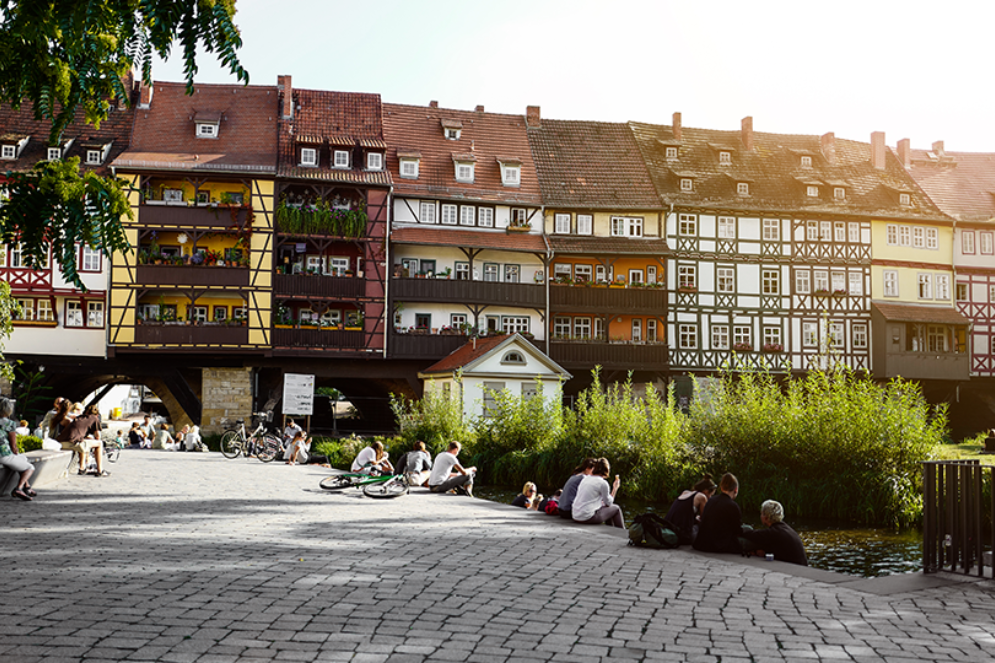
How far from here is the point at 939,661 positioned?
5.75m

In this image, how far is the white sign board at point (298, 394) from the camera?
3266cm

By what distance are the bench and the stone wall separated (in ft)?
62.9

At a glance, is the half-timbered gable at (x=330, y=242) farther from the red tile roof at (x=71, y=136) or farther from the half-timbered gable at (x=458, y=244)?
the red tile roof at (x=71, y=136)

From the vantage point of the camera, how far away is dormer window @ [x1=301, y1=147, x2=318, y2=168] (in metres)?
37.5

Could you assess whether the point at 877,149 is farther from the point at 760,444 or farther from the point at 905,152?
the point at 760,444

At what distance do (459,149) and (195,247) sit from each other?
40.2 ft

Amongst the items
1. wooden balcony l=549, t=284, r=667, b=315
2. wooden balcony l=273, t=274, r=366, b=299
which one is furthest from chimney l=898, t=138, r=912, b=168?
wooden balcony l=273, t=274, r=366, b=299

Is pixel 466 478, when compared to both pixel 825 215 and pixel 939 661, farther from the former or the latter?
pixel 825 215

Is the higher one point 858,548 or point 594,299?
point 594,299

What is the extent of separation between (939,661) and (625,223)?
35404mm

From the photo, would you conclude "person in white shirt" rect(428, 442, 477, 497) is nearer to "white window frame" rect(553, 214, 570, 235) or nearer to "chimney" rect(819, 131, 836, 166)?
"white window frame" rect(553, 214, 570, 235)

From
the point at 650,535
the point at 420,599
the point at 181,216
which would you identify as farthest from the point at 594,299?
the point at 420,599

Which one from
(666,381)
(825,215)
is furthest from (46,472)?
(825,215)

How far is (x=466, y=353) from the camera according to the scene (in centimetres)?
3556
